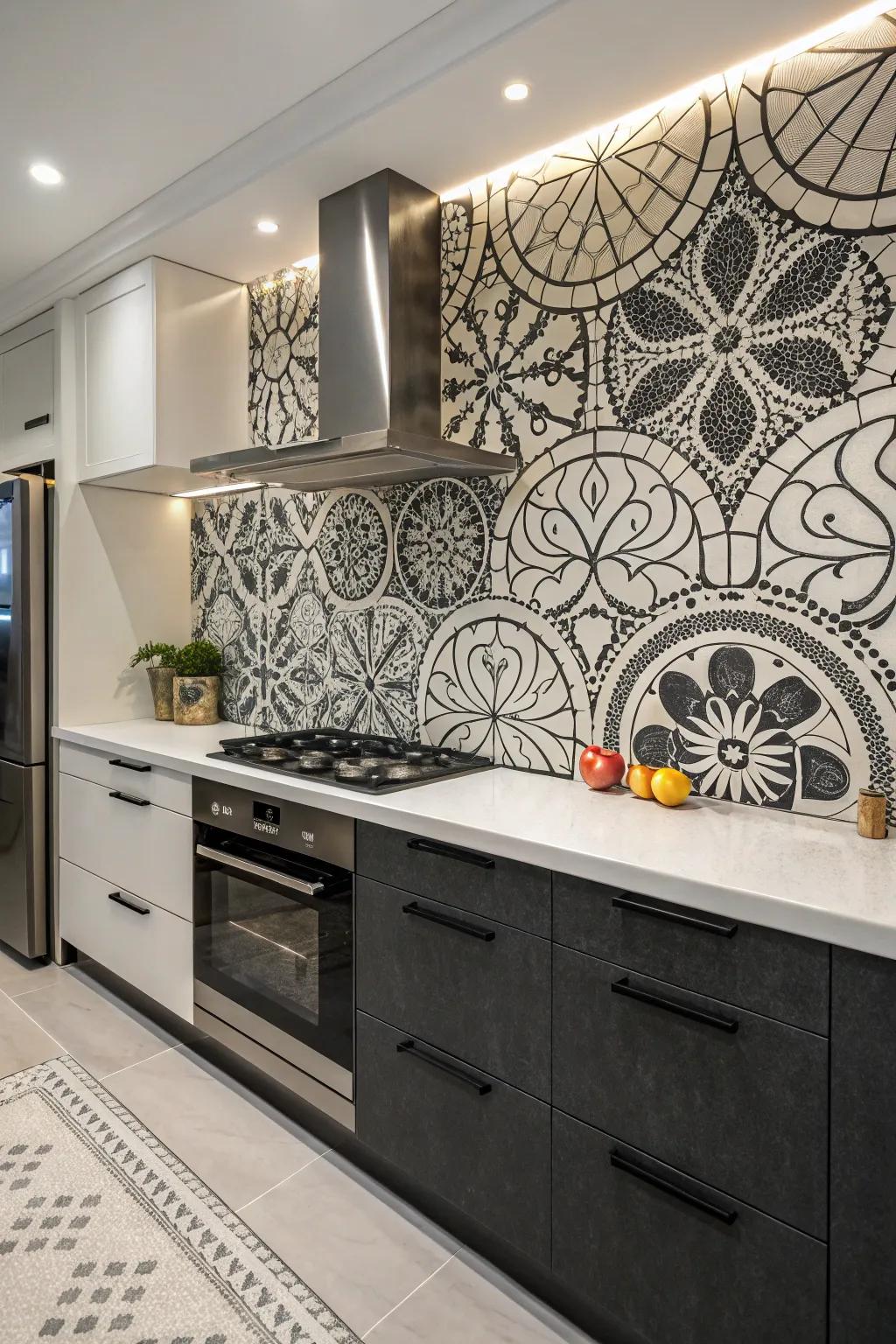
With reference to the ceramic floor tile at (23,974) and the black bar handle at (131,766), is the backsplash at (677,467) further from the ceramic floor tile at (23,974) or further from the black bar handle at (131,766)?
the ceramic floor tile at (23,974)

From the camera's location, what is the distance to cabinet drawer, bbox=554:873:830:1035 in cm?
120

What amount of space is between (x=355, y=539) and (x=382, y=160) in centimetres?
110

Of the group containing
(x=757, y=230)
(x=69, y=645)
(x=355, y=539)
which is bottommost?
(x=69, y=645)

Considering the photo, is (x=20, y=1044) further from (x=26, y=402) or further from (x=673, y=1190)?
(x=26, y=402)

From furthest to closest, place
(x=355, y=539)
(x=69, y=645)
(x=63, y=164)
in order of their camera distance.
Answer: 1. (x=69, y=645)
2. (x=355, y=539)
3. (x=63, y=164)

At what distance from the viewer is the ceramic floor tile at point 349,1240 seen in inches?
65.1

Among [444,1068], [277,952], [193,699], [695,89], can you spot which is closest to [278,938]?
[277,952]

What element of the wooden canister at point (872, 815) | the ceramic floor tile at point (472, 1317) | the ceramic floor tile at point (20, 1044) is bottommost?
the ceramic floor tile at point (472, 1317)

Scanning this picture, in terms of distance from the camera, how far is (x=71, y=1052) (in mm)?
2564

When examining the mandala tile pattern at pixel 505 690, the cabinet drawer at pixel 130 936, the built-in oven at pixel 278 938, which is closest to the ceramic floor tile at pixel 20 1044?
the cabinet drawer at pixel 130 936

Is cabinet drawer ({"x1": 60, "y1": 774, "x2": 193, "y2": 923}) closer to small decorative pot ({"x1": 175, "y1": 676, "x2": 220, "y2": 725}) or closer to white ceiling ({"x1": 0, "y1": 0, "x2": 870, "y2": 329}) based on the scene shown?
small decorative pot ({"x1": 175, "y1": 676, "x2": 220, "y2": 725})

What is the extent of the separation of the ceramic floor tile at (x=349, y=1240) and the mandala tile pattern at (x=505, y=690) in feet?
3.69

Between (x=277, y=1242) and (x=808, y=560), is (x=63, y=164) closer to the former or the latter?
(x=808, y=560)

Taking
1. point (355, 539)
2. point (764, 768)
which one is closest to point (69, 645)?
point (355, 539)
